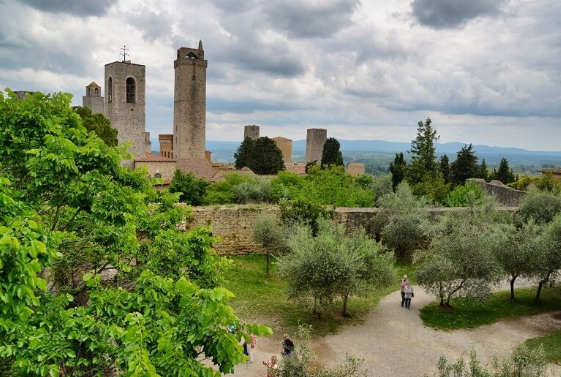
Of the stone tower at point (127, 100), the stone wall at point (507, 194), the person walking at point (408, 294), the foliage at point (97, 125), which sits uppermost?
the stone tower at point (127, 100)

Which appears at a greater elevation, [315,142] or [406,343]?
[315,142]

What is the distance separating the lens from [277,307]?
15.2 meters

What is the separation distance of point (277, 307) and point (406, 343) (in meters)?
4.39

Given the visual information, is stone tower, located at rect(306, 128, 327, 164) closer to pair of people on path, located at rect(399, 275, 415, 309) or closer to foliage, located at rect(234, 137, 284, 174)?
foliage, located at rect(234, 137, 284, 174)

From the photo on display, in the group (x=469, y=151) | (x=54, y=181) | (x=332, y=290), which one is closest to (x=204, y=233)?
(x=54, y=181)

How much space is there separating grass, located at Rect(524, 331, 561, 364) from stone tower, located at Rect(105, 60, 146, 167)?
5322cm

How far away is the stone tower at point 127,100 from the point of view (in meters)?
58.2

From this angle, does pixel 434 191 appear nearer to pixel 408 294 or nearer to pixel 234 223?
pixel 234 223

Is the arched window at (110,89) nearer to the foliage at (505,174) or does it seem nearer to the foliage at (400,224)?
the foliage at (400,224)

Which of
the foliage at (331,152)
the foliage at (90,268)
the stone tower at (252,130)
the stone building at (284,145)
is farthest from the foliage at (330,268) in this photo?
the stone building at (284,145)

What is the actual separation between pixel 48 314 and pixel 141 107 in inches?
2326

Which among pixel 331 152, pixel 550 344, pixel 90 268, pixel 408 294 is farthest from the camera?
pixel 331 152

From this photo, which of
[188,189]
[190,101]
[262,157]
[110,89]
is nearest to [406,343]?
[188,189]

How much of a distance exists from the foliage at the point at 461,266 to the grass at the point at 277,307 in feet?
6.85
